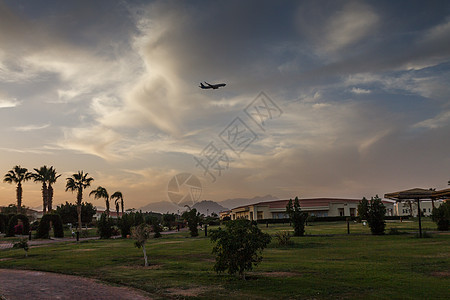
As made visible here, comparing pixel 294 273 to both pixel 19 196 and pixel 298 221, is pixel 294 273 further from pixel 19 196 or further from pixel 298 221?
pixel 19 196

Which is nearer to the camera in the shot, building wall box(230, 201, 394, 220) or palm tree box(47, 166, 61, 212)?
palm tree box(47, 166, 61, 212)

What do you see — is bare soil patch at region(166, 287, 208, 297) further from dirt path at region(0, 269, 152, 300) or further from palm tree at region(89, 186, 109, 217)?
palm tree at region(89, 186, 109, 217)

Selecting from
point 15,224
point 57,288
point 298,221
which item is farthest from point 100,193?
point 57,288

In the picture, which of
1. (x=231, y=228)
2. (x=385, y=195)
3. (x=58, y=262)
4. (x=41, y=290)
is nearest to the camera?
(x=41, y=290)

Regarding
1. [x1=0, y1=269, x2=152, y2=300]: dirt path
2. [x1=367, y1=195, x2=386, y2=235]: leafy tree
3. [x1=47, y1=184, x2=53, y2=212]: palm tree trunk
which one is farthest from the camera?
[x1=47, y1=184, x2=53, y2=212]: palm tree trunk

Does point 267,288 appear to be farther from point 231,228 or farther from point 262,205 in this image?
point 262,205

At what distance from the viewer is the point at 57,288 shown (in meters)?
16.3

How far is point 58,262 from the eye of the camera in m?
25.7

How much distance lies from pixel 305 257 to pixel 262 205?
79.4 metres

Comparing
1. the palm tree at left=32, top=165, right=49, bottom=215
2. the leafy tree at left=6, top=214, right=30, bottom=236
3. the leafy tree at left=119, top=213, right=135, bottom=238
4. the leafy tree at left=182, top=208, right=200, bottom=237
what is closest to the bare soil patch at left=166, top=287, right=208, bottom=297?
the leafy tree at left=182, top=208, right=200, bottom=237

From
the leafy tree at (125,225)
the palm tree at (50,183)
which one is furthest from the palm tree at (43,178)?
the leafy tree at (125,225)

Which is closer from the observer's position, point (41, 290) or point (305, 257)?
point (41, 290)

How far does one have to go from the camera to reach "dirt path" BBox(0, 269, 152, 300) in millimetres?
14617

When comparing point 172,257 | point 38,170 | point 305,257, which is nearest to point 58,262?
point 172,257
